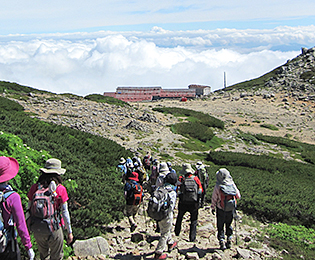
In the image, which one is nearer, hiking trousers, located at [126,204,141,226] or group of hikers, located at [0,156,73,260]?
group of hikers, located at [0,156,73,260]

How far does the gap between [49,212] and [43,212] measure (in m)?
0.09

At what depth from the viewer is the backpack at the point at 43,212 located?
171 inches

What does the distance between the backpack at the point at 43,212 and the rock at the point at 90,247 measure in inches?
80.7

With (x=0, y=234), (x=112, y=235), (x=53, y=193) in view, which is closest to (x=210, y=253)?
(x=112, y=235)

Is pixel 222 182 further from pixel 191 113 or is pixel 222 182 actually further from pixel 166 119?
pixel 191 113

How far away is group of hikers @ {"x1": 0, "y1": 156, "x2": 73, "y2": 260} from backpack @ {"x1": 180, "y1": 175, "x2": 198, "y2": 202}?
2972 mm

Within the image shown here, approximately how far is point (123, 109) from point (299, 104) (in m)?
37.2

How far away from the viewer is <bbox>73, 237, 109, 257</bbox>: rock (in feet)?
20.5

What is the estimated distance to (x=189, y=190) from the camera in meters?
6.84

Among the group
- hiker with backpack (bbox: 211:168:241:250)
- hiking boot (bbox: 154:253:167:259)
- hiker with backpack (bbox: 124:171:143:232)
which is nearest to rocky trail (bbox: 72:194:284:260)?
hiking boot (bbox: 154:253:167:259)

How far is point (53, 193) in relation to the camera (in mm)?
4477

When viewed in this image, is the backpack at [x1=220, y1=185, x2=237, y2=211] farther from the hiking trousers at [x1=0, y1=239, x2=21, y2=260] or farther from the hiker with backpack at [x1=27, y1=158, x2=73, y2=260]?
the hiking trousers at [x1=0, y1=239, x2=21, y2=260]

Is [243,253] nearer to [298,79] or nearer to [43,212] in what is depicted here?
[43,212]

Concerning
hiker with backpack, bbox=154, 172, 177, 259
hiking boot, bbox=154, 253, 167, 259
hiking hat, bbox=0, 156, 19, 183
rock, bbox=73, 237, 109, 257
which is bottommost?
hiking boot, bbox=154, 253, 167, 259
